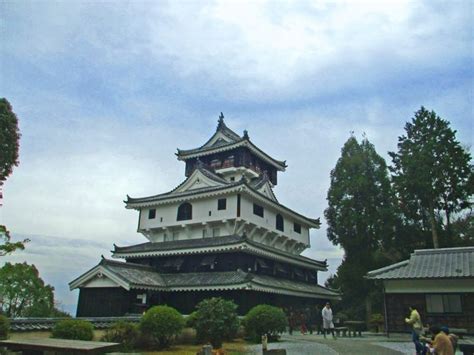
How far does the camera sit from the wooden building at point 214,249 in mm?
29453

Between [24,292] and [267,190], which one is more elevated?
[267,190]

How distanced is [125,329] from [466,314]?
752 inches

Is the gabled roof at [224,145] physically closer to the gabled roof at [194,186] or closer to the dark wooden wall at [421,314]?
the gabled roof at [194,186]

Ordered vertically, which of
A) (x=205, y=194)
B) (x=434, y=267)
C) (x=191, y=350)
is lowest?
(x=191, y=350)

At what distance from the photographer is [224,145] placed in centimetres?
4209

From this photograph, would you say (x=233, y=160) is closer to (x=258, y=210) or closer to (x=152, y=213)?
(x=258, y=210)

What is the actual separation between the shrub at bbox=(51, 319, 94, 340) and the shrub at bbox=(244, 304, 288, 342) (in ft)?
28.9

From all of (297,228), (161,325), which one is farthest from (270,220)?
(161,325)

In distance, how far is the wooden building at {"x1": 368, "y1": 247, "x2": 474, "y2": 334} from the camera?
930 inches

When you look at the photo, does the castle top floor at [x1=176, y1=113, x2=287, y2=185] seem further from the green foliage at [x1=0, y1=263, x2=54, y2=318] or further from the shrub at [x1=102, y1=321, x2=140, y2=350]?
the shrub at [x1=102, y1=321, x2=140, y2=350]

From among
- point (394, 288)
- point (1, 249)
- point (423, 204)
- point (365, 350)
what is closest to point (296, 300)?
point (394, 288)

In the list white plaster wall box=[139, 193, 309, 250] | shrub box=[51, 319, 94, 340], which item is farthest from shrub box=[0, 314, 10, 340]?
white plaster wall box=[139, 193, 309, 250]

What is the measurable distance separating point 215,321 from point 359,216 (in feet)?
83.8

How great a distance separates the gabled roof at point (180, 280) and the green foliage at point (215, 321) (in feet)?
24.8
